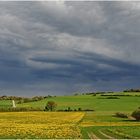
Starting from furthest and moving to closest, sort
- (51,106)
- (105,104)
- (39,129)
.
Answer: (105,104)
(51,106)
(39,129)

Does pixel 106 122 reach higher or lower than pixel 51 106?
lower

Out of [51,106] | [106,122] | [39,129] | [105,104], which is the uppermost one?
[51,106]

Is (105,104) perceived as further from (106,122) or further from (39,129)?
(39,129)

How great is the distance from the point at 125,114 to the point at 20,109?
161ft

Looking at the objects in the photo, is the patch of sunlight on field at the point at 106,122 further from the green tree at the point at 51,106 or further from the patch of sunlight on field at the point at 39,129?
the green tree at the point at 51,106

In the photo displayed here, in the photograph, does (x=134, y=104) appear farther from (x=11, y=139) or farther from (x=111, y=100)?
(x=11, y=139)

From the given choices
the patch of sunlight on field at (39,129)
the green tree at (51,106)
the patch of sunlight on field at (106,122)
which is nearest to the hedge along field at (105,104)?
the green tree at (51,106)

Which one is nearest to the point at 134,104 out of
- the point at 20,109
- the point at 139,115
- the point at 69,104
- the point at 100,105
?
the point at 100,105

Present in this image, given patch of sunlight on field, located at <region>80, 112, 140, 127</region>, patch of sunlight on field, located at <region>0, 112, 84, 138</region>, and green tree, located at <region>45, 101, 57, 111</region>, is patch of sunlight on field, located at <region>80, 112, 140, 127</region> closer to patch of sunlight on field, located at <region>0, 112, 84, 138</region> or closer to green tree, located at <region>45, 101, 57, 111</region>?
patch of sunlight on field, located at <region>0, 112, 84, 138</region>

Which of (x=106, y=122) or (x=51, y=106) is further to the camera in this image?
(x=51, y=106)

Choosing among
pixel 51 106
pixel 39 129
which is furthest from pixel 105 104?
pixel 39 129

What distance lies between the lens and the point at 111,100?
173375mm

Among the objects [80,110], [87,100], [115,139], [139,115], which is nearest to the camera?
[115,139]

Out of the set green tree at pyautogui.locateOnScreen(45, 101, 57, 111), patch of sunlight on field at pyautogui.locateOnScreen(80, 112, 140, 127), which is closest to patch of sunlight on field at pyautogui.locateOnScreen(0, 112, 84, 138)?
patch of sunlight on field at pyautogui.locateOnScreen(80, 112, 140, 127)
